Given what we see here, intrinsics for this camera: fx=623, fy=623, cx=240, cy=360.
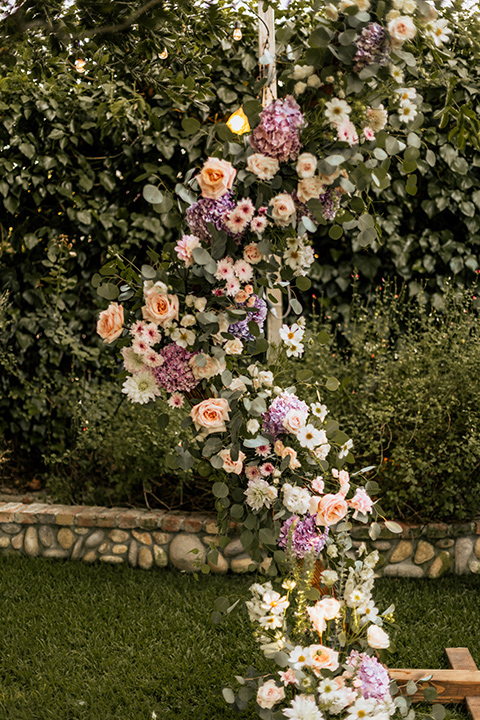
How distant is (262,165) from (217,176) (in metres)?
0.12

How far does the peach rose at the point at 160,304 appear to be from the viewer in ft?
5.23

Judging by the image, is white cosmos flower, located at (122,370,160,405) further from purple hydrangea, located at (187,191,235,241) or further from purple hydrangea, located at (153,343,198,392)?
purple hydrangea, located at (187,191,235,241)

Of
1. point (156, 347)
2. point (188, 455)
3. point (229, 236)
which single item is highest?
point (229, 236)

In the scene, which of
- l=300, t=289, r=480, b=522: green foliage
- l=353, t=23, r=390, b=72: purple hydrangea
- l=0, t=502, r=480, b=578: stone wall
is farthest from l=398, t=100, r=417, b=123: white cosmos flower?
l=0, t=502, r=480, b=578: stone wall

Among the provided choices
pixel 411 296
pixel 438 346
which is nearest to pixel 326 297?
pixel 411 296

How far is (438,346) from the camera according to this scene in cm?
355

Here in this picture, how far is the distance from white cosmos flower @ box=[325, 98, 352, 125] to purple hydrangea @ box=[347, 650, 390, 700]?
4.65 feet

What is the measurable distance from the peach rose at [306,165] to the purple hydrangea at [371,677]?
51.2 inches

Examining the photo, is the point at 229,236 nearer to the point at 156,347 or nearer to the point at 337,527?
the point at 156,347

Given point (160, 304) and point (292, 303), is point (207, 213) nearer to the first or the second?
point (160, 304)

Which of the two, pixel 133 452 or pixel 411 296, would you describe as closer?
pixel 133 452

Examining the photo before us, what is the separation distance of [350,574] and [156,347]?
884 mm

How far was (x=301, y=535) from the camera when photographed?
1795 mm

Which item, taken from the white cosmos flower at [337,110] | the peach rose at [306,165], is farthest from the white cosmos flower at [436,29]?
the peach rose at [306,165]
